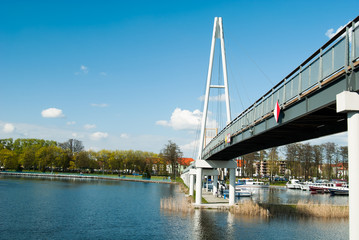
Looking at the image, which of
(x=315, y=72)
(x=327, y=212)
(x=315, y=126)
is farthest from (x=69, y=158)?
(x=315, y=72)

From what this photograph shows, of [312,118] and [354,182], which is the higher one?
[312,118]

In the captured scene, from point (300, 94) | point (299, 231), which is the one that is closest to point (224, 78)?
point (299, 231)

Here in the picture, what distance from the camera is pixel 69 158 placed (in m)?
133

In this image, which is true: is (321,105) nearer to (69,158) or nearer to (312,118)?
(312,118)

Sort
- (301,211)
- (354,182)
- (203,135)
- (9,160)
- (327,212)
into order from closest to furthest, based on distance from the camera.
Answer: (354,182)
(327,212)
(301,211)
(203,135)
(9,160)

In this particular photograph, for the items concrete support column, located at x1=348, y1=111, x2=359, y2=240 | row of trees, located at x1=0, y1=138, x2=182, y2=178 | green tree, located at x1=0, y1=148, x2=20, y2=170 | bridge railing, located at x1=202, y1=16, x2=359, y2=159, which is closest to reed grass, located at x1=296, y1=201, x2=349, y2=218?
bridge railing, located at x1=202, y1=16, x2=359, y2=159

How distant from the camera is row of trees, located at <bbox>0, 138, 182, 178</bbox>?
128 m

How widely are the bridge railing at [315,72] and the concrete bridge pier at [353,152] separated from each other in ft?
3.94

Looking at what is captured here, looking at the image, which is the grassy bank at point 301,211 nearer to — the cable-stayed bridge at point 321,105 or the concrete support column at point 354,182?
the cable-stayed bridge at point 321,105

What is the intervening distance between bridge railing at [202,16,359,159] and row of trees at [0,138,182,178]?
101419mm

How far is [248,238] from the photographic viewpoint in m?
25.0

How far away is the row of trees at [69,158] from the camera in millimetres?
128000

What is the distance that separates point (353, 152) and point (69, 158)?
133795 mm

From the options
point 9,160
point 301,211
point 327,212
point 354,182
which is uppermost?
point 354,182
